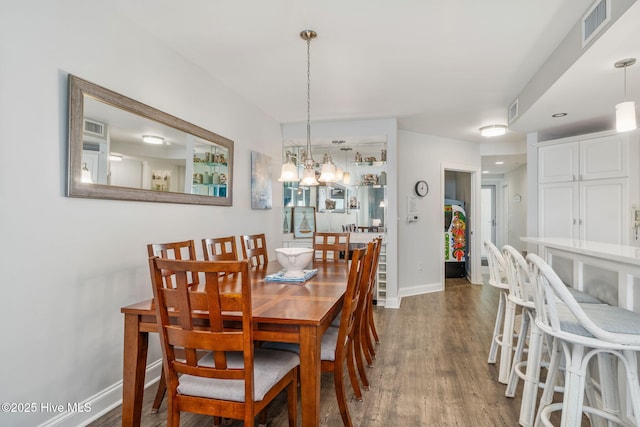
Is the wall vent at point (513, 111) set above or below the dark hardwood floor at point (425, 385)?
above

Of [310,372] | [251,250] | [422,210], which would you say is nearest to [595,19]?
[310,372]

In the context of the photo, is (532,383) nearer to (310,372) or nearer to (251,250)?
(310,372)

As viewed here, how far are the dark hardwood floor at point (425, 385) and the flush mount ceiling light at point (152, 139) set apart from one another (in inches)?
68.8

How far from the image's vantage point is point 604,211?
12.2 feet

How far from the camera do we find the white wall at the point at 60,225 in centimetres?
163

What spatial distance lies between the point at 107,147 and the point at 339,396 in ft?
6.61

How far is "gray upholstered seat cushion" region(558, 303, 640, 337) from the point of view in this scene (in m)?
1.41

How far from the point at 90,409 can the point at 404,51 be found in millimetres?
3210

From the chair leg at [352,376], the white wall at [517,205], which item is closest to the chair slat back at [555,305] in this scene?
the chair leg at [352,376]

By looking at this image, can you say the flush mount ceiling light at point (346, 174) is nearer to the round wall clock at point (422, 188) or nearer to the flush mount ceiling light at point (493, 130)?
the round wall clock at point (422, 188)

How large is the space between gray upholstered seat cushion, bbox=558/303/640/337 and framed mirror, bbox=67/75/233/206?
254 cm

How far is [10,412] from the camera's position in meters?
1.61

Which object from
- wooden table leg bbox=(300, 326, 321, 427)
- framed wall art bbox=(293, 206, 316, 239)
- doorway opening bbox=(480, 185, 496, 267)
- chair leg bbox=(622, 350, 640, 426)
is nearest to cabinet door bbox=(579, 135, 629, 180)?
chair leg bbox=(622, 350, 640, 426)

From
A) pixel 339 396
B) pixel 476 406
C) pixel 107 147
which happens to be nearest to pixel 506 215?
pixel 476 406
